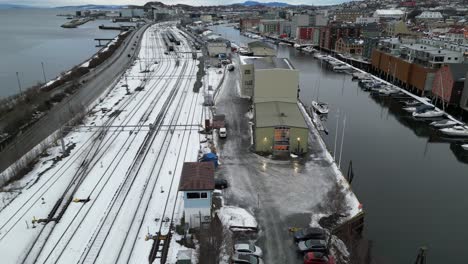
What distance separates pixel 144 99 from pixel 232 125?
11148 mm

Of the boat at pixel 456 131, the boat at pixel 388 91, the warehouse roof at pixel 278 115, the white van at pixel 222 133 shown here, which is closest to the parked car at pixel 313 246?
the warehouse roof at pixel 278 115

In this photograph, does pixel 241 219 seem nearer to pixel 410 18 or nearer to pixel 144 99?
pixel 144 99

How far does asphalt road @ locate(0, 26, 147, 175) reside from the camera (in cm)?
2125

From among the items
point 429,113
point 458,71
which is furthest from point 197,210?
point 458,71

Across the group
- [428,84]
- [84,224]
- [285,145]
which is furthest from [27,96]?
[428,84]

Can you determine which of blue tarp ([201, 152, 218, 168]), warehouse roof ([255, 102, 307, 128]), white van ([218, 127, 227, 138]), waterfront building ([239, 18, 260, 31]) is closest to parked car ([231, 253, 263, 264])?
blue tarp ([201, 152, 218, 168])

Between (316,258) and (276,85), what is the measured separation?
47.8 feet

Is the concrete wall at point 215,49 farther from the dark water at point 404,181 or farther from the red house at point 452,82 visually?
the red house at point 452,82

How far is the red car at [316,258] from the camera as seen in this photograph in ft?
39.6

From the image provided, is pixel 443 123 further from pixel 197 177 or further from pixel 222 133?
pixel 197 177

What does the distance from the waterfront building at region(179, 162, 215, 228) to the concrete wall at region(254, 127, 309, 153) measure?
6513 millimetres

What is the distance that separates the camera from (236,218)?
14.5 meters

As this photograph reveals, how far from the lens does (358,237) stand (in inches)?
578

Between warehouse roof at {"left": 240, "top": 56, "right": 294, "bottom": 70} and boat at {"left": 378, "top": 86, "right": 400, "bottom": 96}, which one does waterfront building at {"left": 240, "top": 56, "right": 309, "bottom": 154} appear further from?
boat at {"left": 378, "top": 86, "right": 400, "bottom": 96}
